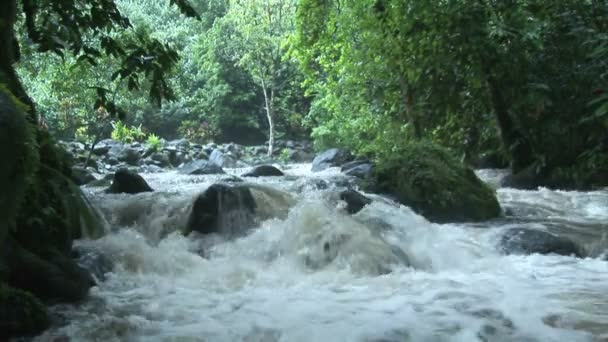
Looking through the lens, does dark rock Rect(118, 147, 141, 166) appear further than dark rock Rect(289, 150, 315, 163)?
No

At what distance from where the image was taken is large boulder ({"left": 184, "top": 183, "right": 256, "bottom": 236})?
597cm

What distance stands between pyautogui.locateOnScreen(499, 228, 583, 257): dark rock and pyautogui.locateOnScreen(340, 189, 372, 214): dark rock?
1.64 metres

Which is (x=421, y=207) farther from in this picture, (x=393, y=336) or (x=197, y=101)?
(x=197, y=101)

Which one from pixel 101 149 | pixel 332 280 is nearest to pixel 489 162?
pixel 332 280

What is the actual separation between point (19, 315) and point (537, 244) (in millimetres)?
4411

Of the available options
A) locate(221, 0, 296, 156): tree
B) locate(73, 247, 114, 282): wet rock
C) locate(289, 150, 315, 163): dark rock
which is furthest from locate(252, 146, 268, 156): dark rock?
locate(73, 247, 114, 282): wet rock

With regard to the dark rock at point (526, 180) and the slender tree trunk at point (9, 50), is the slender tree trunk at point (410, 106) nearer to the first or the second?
the dark rock at point (526, 180)

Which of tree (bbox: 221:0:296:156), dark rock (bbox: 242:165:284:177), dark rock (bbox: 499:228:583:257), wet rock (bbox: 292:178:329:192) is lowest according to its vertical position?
dark rock (bbox: 499:228:583:257)

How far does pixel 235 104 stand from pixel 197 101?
69.9 inches

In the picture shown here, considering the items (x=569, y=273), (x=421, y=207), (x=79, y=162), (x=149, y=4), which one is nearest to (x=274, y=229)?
(x=421, y=207)

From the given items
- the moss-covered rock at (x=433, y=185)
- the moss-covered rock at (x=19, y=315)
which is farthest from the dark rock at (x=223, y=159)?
the moss-covered rock at (x=19, y=315)

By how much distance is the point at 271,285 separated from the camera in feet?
14.3

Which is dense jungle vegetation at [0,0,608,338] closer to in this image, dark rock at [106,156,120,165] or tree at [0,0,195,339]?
tree at [0,0,195,339]

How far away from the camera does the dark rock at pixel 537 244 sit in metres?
5.19
